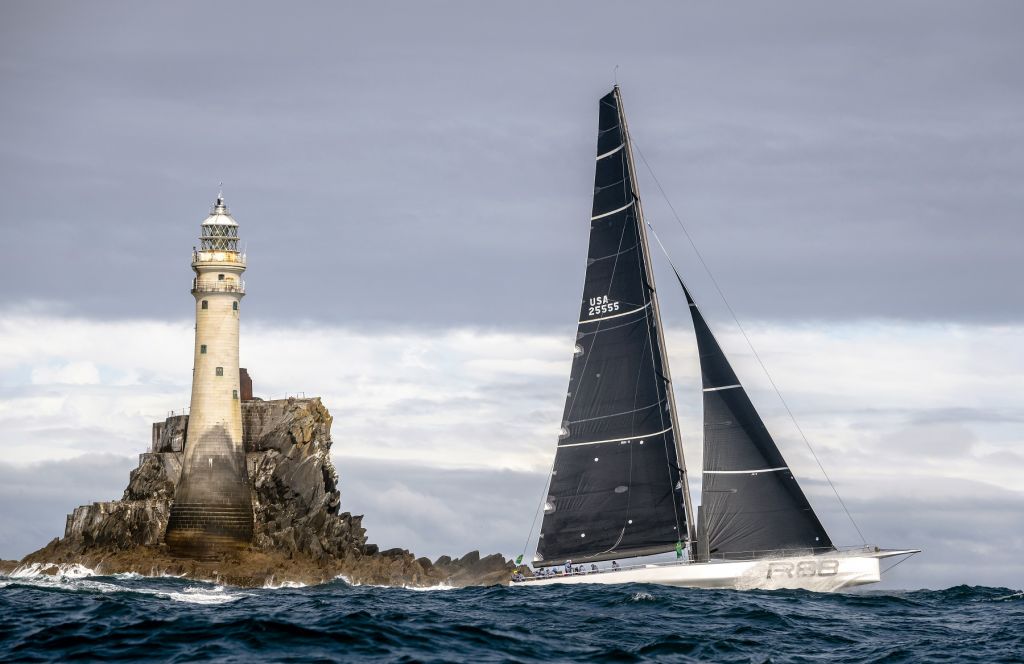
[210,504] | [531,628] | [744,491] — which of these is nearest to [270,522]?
[210,504]

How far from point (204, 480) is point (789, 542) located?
3735cm

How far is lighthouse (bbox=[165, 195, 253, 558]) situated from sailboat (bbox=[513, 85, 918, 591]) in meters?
29.9

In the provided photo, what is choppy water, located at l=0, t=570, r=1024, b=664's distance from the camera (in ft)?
80.1

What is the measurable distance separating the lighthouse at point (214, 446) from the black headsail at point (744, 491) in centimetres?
3441

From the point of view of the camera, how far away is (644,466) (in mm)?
41469

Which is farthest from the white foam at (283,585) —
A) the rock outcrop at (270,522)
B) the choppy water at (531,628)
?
the choppy water at (531,628)

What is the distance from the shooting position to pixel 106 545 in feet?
225

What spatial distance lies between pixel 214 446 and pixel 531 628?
42597mm

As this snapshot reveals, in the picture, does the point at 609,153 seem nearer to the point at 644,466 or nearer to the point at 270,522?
the point at 644,466

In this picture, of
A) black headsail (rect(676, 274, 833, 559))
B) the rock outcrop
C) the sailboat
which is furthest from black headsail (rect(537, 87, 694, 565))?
the rock outcrop

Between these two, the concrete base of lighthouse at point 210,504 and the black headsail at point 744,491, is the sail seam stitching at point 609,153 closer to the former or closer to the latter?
the black headsail at point 744,491

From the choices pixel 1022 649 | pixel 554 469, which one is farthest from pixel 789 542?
pixel 1022 649

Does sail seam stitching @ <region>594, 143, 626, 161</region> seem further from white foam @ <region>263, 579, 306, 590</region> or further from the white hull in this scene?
white foam @ <region>263, 579, 306, 590</region>

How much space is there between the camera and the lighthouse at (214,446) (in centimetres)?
6750
